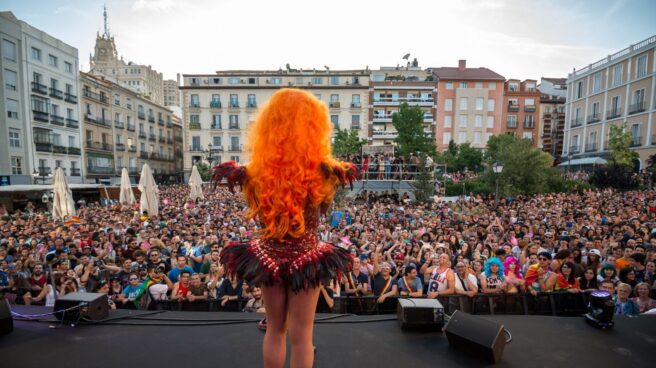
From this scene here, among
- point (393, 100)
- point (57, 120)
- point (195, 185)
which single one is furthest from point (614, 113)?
point (57, 120)

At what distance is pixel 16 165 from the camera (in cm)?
2489

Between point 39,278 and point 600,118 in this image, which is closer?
point 39,278

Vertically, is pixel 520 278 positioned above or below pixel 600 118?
below

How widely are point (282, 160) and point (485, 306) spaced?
438cm

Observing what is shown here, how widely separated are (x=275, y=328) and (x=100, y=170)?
130ft

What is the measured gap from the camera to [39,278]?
5691mm

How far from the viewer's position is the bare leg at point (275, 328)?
1.68 meters

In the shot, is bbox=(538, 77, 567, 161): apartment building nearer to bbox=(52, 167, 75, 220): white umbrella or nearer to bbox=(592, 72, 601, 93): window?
bbox=(592, 72, 601, 93): window

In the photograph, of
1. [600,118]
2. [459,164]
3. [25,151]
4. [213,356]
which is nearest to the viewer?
[213,356]

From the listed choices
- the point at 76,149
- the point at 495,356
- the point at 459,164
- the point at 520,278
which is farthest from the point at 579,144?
the point at 76,149

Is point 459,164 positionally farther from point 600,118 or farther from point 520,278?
point 520,278

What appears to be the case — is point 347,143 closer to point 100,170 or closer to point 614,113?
point 614,113

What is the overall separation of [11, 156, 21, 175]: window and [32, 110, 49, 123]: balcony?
3.64 metres

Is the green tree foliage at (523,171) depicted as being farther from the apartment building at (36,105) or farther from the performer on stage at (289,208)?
the apartment building at (36,105)
